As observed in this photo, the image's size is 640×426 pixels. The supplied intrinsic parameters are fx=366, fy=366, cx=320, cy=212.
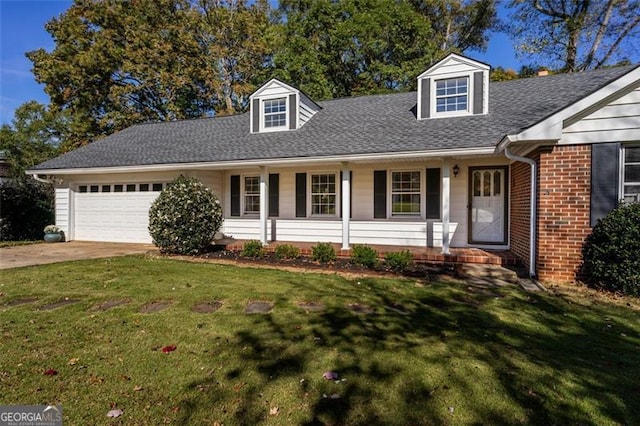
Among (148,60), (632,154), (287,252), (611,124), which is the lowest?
(287,252)

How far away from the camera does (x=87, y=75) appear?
72.1ft

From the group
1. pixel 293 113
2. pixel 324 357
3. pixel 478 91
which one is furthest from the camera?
pixel 293 113

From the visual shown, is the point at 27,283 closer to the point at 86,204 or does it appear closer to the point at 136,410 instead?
the point at 136,410

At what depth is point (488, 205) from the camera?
982 centimetres

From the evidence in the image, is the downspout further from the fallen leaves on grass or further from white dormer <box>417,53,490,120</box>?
the fallen leaves on grass

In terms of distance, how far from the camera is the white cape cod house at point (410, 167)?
6730 mm

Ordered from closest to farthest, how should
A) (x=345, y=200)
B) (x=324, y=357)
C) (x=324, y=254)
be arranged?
1. (x=324, y=357)
2. (x=324, y=254)
3. (x=345, y=200)

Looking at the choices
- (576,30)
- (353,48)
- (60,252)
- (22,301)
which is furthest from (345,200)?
(576,30)

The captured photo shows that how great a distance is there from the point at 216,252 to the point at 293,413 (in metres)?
8.57

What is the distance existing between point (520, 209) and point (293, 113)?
768cm

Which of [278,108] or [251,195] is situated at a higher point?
[278,108]

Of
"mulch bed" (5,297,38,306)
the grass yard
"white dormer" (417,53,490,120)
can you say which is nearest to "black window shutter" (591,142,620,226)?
the grass yard

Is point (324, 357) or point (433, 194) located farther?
→ point (433, 194)

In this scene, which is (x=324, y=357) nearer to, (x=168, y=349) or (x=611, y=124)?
(x=168, y=349)
